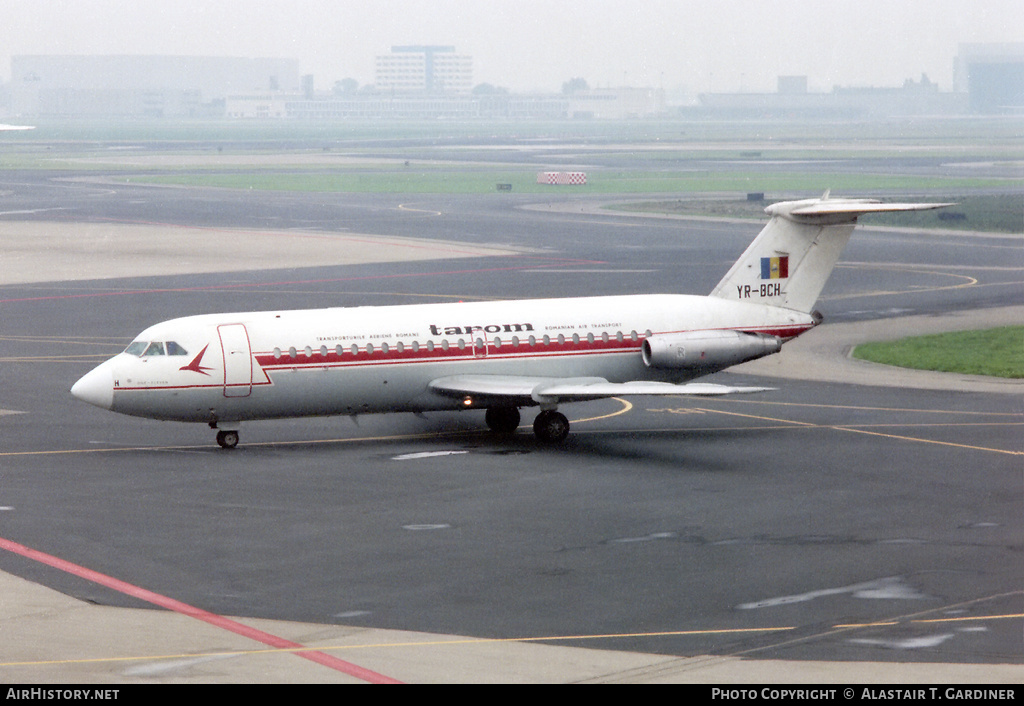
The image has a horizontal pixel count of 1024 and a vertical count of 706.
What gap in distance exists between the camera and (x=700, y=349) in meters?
37.7

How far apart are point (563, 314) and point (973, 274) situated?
42877mm

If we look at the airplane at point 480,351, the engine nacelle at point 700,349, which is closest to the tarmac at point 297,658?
the airplane at point 480,351

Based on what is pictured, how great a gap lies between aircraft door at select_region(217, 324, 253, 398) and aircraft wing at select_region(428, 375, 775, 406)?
4.46 metres

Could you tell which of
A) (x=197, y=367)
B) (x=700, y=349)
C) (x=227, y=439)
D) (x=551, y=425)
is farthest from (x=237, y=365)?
(x=700, y=349)

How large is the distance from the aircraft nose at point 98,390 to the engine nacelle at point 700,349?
13230mm

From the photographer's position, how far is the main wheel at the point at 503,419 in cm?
3738

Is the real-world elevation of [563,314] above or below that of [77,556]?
above

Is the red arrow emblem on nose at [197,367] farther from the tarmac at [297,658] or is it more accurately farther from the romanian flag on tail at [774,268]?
the romanian flag on tail at [774,268]

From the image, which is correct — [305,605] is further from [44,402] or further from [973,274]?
[973,274]

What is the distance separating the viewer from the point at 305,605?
72.2 ft

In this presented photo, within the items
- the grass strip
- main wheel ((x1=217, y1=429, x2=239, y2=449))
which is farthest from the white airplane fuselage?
the grass strip

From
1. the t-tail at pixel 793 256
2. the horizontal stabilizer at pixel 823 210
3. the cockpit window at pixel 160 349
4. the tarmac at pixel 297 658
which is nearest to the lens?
the tarmac at pixel 297 658

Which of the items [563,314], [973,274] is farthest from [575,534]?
[973,274]

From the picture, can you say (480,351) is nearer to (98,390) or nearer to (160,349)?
(160,349)
